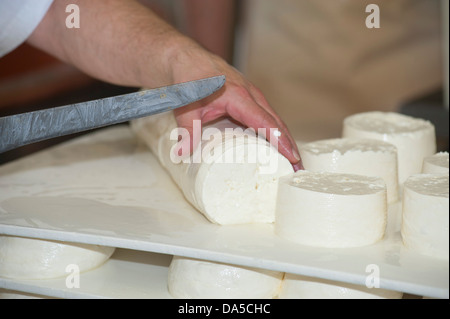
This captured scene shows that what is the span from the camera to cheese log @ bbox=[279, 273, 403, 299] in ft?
3.53

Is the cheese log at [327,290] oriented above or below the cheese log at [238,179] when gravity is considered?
below

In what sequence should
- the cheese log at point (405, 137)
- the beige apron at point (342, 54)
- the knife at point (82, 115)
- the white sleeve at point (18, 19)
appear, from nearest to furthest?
the knife at point (82, 115), the cheese log at point (405, 137), the white sleeve at point (18, 19), the beige apron at point (342, 54)

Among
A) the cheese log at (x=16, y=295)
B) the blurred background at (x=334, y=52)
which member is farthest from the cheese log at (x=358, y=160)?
the blurred background at (x=334, y=52)

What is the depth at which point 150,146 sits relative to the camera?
5.62 ft

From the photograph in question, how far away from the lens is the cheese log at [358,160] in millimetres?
1335

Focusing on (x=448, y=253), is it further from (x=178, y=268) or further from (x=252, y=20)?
(x=252, y=20)

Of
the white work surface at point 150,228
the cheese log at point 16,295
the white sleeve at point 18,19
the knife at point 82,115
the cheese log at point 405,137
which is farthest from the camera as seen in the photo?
the white sleeve at point 18,19

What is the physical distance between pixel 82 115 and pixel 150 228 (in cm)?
23

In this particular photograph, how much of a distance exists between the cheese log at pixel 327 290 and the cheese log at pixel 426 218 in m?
0.09

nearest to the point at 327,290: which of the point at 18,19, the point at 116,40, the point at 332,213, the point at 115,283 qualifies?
the point at 332,213

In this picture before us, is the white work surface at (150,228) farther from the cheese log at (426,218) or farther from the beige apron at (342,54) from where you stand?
the beige apron at (342,54)

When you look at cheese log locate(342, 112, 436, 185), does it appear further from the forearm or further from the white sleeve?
the white sleeve

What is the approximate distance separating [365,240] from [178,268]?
0.32m
